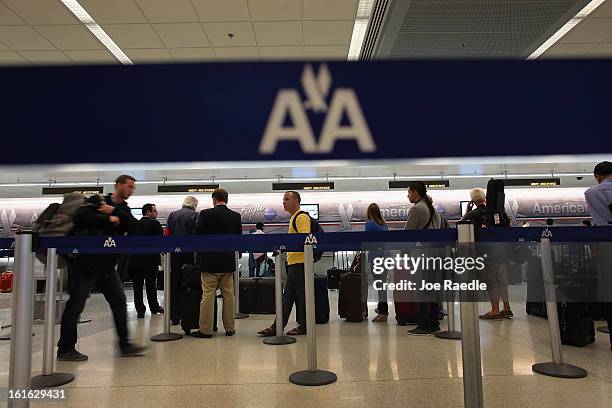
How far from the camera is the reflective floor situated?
2.40 metres

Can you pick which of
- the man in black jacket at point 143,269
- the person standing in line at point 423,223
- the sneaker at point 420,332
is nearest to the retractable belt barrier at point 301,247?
the person standing in line at point 423,223

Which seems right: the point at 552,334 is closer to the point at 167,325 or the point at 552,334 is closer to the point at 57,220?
the point at 167,325

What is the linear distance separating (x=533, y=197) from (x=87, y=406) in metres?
13.9

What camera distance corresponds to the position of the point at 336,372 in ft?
9.75

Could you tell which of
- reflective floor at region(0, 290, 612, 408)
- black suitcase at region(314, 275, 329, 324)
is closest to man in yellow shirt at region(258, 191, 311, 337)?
reflective floor at region(0, 290, 612, 408)

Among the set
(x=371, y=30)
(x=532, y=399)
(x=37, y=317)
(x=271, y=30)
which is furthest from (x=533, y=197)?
(x=37, y=317)

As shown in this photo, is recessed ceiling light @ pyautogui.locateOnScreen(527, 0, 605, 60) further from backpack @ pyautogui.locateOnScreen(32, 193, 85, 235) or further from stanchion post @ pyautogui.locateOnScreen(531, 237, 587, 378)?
backpack @ pyautogui.locateOnScreen(32, 193, 85, 235)

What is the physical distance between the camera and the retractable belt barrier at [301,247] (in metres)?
1.81

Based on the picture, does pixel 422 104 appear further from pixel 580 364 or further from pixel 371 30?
pixel 371 30

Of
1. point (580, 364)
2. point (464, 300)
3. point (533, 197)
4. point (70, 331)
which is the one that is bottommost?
point (580, 364)

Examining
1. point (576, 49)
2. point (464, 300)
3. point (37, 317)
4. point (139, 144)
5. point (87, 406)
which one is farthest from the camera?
point (576, 49)

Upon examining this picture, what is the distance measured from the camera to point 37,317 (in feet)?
18.2

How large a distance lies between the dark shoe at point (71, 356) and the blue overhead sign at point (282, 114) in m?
2.91

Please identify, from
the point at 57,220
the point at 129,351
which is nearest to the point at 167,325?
the point at 129,351
